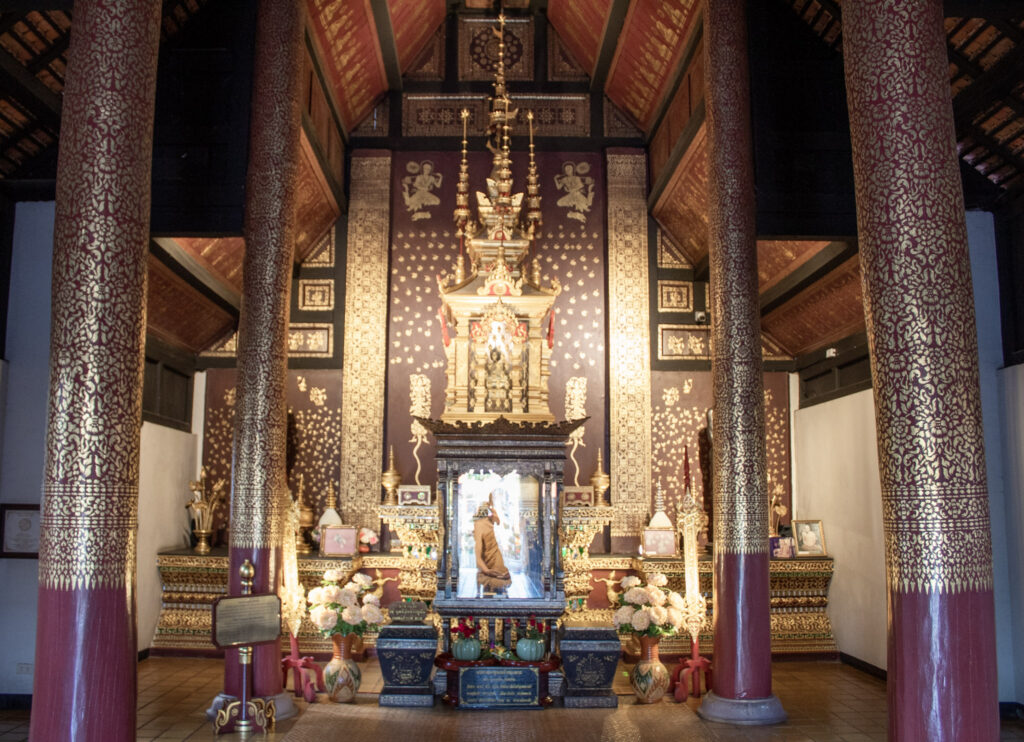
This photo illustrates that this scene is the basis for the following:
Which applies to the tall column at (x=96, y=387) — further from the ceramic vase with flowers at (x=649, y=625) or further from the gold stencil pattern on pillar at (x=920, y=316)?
the ceramic vase with flowers at (x=649, y=625)

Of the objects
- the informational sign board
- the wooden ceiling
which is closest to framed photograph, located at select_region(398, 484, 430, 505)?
the wooden ceiling

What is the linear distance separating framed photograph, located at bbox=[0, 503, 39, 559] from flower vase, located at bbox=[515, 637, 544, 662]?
4.40 m

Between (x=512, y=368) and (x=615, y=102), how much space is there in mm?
4356

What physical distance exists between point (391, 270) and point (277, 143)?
423cm

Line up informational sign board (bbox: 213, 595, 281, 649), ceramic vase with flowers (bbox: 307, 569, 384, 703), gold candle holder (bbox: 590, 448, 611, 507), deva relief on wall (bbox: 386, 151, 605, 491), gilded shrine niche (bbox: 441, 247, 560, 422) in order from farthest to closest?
deva relief on wall (bbox: 386, 151, 605, 491) < gold candle holder (bbox: 590, 448, 611, 507) < gilded shrine niche (bbox: 441, 247, 560, 422) < ceramic vase with flowers (bbox: 307, 569, 384, 703) < informational sign board (bbox: 213, 595, 281, 649)

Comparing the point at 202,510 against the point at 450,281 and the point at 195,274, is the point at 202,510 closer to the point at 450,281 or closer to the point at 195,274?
the point at 195,274

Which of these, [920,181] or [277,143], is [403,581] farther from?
[920,181]

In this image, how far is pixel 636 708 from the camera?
8.06 meters

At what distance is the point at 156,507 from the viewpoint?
10320mm

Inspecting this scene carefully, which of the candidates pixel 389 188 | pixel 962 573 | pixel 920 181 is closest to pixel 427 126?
pixel 389 188

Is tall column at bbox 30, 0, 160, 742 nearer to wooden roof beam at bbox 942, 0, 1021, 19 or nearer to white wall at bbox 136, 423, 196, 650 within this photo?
white wall at bbox 136, 423, 196, 650

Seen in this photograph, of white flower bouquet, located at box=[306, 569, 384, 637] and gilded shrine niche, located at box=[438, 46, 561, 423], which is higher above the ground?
gilded shrine niche, located at box=[438, 46, 561, 423]

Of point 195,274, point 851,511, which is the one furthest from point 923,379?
point 195,274

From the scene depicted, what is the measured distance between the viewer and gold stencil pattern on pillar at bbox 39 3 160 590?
483 cm
